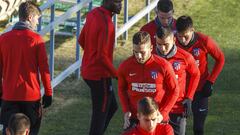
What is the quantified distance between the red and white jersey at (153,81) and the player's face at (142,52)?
0.08 meters

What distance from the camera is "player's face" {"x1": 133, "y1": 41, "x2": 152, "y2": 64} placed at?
7.88m

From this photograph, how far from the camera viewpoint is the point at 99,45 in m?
9.46

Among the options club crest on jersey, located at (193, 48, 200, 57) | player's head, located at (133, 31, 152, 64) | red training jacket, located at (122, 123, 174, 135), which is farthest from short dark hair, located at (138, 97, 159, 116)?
club crest on jersey, located at (193, 48, 200, 57)

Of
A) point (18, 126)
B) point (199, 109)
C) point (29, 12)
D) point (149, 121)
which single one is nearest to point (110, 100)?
point (199, 109)

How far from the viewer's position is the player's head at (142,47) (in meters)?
7.86

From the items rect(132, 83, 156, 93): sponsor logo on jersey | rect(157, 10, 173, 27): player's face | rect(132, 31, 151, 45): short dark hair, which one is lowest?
rect(132, 83, 156, 93): sponsor logo on jersey

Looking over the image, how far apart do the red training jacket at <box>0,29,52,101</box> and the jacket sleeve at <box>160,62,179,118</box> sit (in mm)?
1346

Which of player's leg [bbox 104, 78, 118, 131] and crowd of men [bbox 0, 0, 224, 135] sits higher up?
crowd of men [bbox 0, 0, 224, 135]

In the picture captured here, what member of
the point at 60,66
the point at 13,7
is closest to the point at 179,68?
Result: the point at 60,66

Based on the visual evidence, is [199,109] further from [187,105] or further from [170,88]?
[170,88]

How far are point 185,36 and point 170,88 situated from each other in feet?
3.88

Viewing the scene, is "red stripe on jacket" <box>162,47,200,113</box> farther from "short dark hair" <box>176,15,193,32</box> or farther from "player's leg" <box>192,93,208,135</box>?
"player's leg" <box>192,93,208,135</box>

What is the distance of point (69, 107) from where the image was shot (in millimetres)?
11922

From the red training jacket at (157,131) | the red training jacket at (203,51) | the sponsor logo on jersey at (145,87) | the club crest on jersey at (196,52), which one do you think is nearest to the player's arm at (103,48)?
the red training jacket at (203,51)
